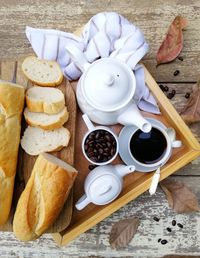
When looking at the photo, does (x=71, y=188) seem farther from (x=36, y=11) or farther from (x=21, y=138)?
(x=36, y=11)

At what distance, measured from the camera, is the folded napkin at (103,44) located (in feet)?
3.39

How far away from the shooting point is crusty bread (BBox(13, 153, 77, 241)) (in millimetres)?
954

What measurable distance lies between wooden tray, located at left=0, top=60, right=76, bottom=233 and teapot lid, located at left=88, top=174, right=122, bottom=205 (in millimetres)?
62

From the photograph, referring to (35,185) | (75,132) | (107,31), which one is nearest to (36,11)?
(107,31)

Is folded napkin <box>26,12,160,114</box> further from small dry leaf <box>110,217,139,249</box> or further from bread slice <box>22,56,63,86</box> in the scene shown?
small dry leaf <box>110,217,139,249</box>

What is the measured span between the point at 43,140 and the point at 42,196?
12cm

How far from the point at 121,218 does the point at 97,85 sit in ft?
1.19

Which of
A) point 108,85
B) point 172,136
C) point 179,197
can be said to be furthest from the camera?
point 179,197

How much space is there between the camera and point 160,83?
1139 mm

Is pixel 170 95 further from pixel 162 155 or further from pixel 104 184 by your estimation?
pixel 104 184

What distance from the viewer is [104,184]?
3.18 ft

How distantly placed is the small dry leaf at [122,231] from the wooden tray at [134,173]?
11cm

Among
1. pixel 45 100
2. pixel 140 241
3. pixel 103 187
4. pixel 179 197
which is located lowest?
pixel 140 241

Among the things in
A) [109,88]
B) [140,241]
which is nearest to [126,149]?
[109,88]
